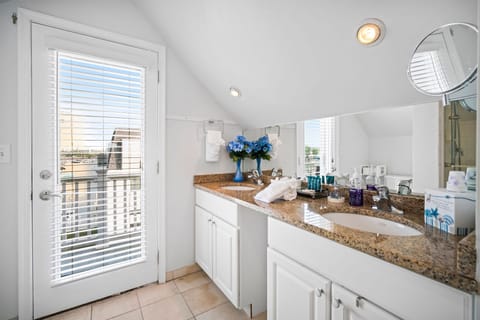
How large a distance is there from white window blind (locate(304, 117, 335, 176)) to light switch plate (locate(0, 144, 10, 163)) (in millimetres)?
2074

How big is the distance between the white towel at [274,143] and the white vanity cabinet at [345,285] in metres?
1.05

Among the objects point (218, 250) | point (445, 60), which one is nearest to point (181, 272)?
point (218, 250)

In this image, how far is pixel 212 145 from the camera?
212 cm

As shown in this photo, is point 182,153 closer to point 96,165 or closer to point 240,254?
point 96,165

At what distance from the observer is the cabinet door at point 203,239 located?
179 centimetres

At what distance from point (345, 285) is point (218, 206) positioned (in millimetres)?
1040

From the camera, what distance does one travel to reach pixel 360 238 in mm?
764

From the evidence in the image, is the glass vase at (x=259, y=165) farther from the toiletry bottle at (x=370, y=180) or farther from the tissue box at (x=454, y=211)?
the tissue box at (x=454, y=211)

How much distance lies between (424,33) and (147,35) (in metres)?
1.94

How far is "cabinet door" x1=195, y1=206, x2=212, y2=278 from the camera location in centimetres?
179

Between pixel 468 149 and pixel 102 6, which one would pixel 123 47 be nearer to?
pixel 102 6

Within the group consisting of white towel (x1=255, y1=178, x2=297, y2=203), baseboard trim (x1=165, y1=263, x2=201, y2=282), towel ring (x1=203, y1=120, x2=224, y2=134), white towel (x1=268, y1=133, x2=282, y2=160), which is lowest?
baseboard trim (x1=165, y1=263, x2=201, y2=282)

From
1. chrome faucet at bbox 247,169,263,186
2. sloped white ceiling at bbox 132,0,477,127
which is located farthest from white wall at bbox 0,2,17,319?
chrome faucet at bbox 247,169,263,186

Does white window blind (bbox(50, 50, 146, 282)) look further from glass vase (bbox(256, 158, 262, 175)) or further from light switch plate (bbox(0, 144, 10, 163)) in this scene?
glass vase (bbox(256, 158, 262, 175))
